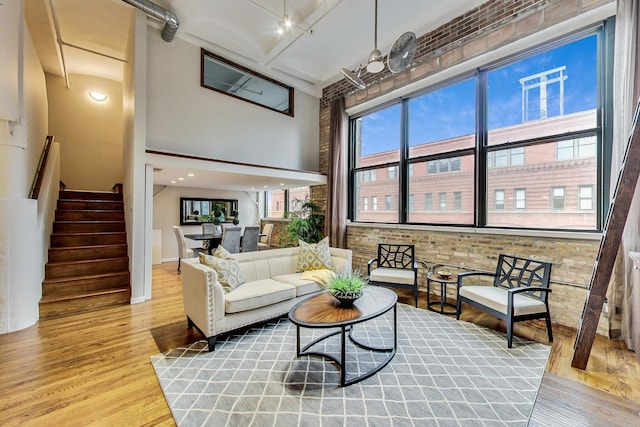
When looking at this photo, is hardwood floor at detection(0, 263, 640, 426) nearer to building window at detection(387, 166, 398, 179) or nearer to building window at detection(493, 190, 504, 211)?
building window at detection(493, 190, 504, 211)

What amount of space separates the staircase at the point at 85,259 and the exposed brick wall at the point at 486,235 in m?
4.11

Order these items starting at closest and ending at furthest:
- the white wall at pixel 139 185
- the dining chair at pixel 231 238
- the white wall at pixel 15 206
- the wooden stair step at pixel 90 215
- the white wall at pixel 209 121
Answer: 1. the white wall at pixel 15 206
2. the white wall at pixel 139 185
3. the white wall at pixel 209 121
4. the wooden stair step at pixel 90 215
5. the dining chair at pixel 231 238

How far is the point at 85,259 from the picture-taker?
4.18 metres

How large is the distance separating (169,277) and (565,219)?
633cm

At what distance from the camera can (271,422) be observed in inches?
67.0

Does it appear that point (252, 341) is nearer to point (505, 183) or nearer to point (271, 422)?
point (271, 422)

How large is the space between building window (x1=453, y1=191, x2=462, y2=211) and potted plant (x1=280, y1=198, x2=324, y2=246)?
285 cm

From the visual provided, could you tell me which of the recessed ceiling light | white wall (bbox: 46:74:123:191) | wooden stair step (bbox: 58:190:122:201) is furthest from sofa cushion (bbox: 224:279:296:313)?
the recessed ceiling light

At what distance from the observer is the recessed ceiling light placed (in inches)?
257

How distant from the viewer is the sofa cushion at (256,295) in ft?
8.89

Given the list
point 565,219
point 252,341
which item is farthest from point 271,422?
point 565,219

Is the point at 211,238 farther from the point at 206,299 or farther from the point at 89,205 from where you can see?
the point at 206,299

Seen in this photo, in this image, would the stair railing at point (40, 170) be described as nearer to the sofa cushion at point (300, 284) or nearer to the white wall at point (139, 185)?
the white wall at point (139, 185)

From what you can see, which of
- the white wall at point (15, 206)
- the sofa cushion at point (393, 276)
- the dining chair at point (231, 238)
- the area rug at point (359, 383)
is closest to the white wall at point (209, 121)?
the dining chair at point (231, 238)
